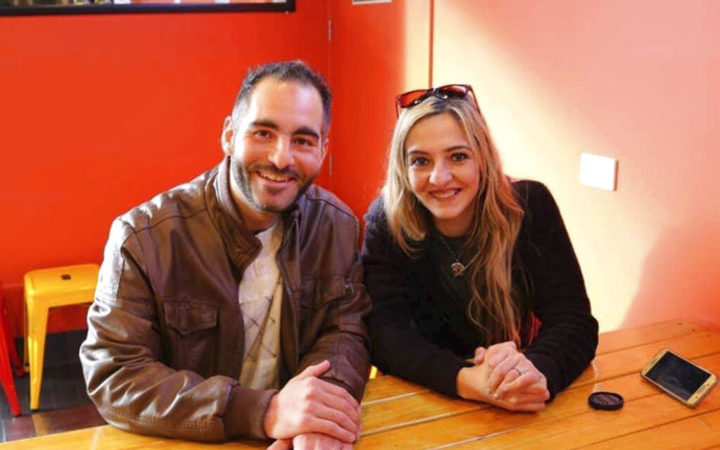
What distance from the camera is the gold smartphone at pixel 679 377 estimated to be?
67.2 inches

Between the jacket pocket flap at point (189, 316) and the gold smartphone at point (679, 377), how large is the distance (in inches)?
38.4

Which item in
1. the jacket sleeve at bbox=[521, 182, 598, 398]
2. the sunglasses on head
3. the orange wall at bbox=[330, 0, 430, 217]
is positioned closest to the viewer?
the jacket sleeve at bbox=[521, 182, 598, 398]

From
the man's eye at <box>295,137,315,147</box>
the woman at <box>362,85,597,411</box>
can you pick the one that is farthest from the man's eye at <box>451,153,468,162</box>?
the man's eye at <box>295,137,315,147</box>

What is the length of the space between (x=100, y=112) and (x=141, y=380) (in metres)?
2.62

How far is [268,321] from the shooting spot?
1.89 meters

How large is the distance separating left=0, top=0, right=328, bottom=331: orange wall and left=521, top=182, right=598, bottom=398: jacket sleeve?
2512 mm

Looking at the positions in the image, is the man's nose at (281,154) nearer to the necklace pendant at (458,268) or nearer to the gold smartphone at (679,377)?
the necklace pendant at (458,268)

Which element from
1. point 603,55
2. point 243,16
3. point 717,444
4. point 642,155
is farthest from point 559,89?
point 243,16

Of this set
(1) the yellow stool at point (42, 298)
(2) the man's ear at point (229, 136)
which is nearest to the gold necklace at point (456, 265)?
(2) the man's ear at point (229, 136)

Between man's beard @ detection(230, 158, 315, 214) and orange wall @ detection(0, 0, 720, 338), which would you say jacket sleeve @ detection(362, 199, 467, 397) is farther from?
orange wall @ detection(0, 0, 720, 338)

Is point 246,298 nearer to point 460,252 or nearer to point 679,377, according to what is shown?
point 460,252

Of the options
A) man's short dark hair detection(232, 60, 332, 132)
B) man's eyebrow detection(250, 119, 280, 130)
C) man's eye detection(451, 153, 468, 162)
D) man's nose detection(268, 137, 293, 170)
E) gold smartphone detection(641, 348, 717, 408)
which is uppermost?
man's short dark hair detection(232, 60, 332, 132)

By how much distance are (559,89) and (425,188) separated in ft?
2.85

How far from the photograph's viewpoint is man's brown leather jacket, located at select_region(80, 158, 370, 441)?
1.56 metres
